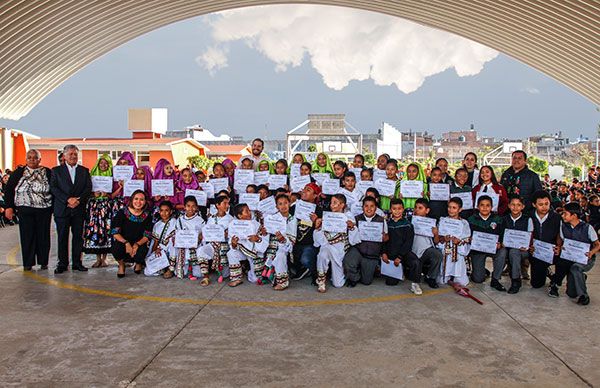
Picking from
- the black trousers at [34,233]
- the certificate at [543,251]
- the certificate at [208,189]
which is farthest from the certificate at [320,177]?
the black trousers at [34,233]

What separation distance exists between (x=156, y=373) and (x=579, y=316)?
433cm

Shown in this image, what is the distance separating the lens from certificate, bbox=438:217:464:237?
5970mm

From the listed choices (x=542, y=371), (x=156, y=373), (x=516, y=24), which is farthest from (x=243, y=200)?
Result: (x=516, y=24)

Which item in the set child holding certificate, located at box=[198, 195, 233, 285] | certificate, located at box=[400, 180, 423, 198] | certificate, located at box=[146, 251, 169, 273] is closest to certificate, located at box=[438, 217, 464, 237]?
certificate, located at box=[400, 180, 423, 198]

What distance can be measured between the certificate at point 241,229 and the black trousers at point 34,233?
9.22 feet

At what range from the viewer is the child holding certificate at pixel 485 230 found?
5.99 m

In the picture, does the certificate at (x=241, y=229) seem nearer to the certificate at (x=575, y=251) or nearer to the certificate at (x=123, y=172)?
the certificate at (x=123, y=172)

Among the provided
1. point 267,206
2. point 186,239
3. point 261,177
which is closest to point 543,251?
point 267,206

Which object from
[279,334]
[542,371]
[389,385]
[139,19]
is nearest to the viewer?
[389,385]

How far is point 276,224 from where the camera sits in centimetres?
605

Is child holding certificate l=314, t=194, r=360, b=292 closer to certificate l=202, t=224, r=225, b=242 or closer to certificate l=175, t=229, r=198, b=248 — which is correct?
certificate l=202, t=224, r=225, b=242

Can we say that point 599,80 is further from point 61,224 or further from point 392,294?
point 61,224

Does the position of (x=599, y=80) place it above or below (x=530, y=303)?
above

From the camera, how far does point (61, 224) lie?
6.48 m
